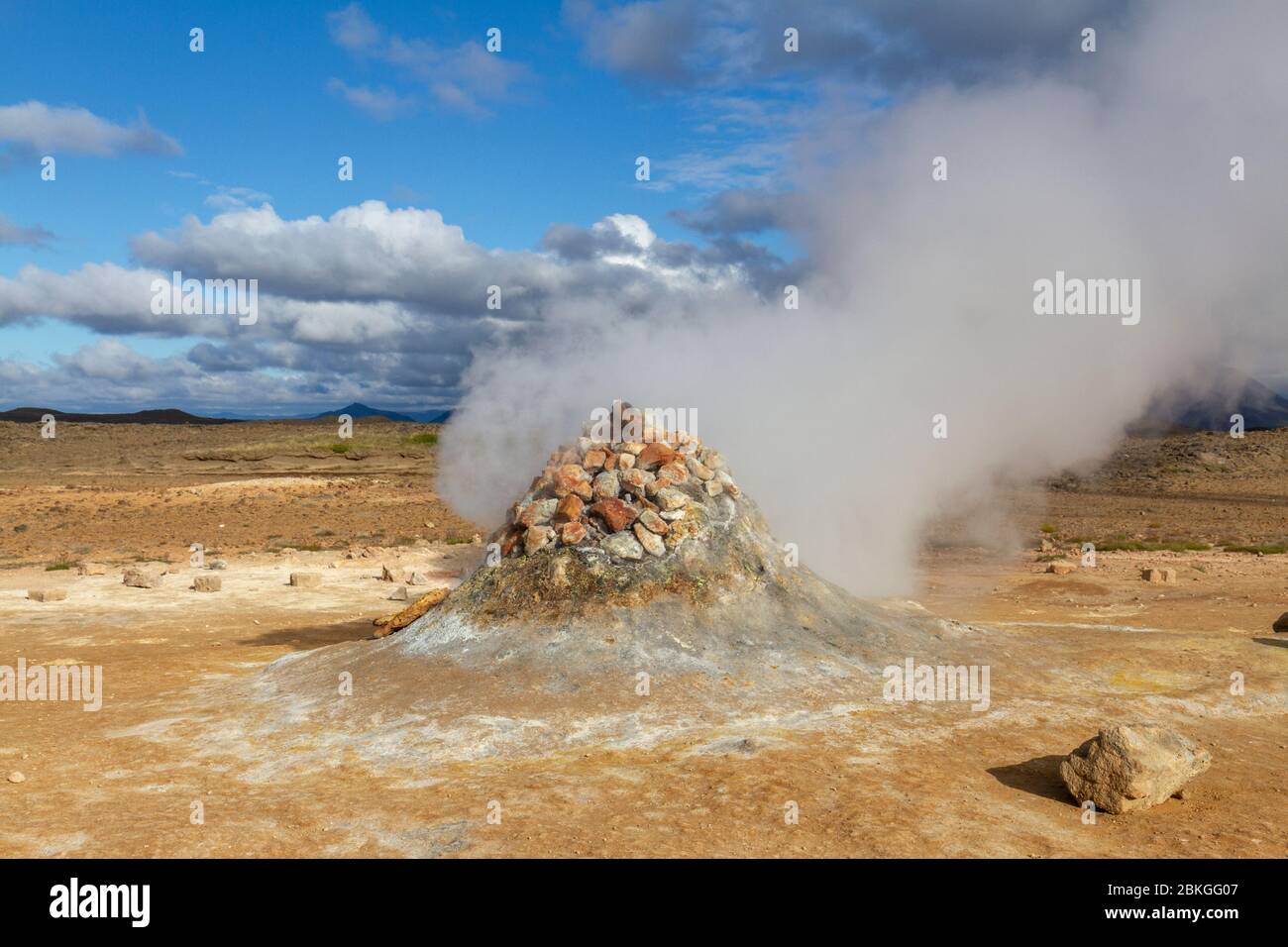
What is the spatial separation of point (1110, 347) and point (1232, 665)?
298 inches

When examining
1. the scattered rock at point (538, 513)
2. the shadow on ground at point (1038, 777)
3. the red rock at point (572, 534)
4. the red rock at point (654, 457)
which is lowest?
the shadow on ground at point (1038, 777)

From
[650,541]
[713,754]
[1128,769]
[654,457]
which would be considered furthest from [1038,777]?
[654,457]

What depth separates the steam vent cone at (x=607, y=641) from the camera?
7.61m

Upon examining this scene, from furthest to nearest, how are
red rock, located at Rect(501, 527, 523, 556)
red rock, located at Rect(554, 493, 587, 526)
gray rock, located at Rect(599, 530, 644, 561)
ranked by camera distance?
red rock, located at Rect(501, 527, 523, 556) → red rock, located at Rect(554, 493, 587, 526) → gray rock, located at Rect(599, 530, 644, 561)

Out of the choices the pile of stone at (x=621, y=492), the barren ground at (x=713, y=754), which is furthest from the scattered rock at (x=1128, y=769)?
the pile of stone at (x=621, y=492)

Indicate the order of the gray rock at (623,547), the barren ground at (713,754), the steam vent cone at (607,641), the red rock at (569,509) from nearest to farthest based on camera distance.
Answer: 1. the barren ground at (713,754)
2. the steam vent cone at (607,641)
3. the gray rock at (623,547)
4. the red rock at (569,509)

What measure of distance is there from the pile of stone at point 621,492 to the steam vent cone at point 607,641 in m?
0.02

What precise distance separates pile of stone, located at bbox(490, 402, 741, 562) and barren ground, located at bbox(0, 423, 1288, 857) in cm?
187

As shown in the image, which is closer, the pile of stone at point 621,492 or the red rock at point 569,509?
the pile of stone at point 621,492

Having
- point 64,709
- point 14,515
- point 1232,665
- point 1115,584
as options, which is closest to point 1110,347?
point 1115,584

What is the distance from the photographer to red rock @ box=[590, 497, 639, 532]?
937 cm

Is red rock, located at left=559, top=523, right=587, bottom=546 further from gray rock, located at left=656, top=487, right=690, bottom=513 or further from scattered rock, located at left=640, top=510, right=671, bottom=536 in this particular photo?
gray rock, located at left=656, top=487, right=690, bottom=513

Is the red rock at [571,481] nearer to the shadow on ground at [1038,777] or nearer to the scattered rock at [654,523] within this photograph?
the scattered rock at [654,523]

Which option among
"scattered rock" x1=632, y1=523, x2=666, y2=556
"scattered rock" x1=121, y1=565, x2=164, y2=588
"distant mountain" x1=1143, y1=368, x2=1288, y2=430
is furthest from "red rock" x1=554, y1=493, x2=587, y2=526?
"distant mountain" x1=1143, y1=368, x2=1288, y2=430
